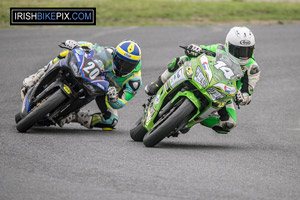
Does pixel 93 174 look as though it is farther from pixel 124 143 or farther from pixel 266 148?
pixel 266 148

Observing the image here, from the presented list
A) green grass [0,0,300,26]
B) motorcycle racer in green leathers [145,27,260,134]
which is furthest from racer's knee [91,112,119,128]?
green grass [0,0,300,26]

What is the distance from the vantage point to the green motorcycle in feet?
25.7

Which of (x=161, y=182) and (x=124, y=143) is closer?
(x=161, y=182)

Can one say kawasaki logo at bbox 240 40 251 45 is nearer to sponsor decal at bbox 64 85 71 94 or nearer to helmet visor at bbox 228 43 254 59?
helmet visor at bbox 228 43 254 59

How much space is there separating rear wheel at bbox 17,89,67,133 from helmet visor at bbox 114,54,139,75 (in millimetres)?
1205

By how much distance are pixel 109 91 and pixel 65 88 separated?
79 cm

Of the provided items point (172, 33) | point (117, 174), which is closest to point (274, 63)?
point (172, 33)

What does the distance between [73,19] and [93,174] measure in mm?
15319

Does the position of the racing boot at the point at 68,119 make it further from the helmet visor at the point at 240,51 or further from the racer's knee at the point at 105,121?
the helmet visor at the point at 240,51

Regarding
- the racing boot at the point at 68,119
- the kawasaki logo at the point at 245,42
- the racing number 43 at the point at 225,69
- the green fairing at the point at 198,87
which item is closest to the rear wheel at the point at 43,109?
the racing boot at the point at 68,119

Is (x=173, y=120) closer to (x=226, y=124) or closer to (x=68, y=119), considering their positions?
(x=226, y=124)

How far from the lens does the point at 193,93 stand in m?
7.97

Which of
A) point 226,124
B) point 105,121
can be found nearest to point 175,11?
point 105,121

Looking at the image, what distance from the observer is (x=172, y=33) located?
1984cm
